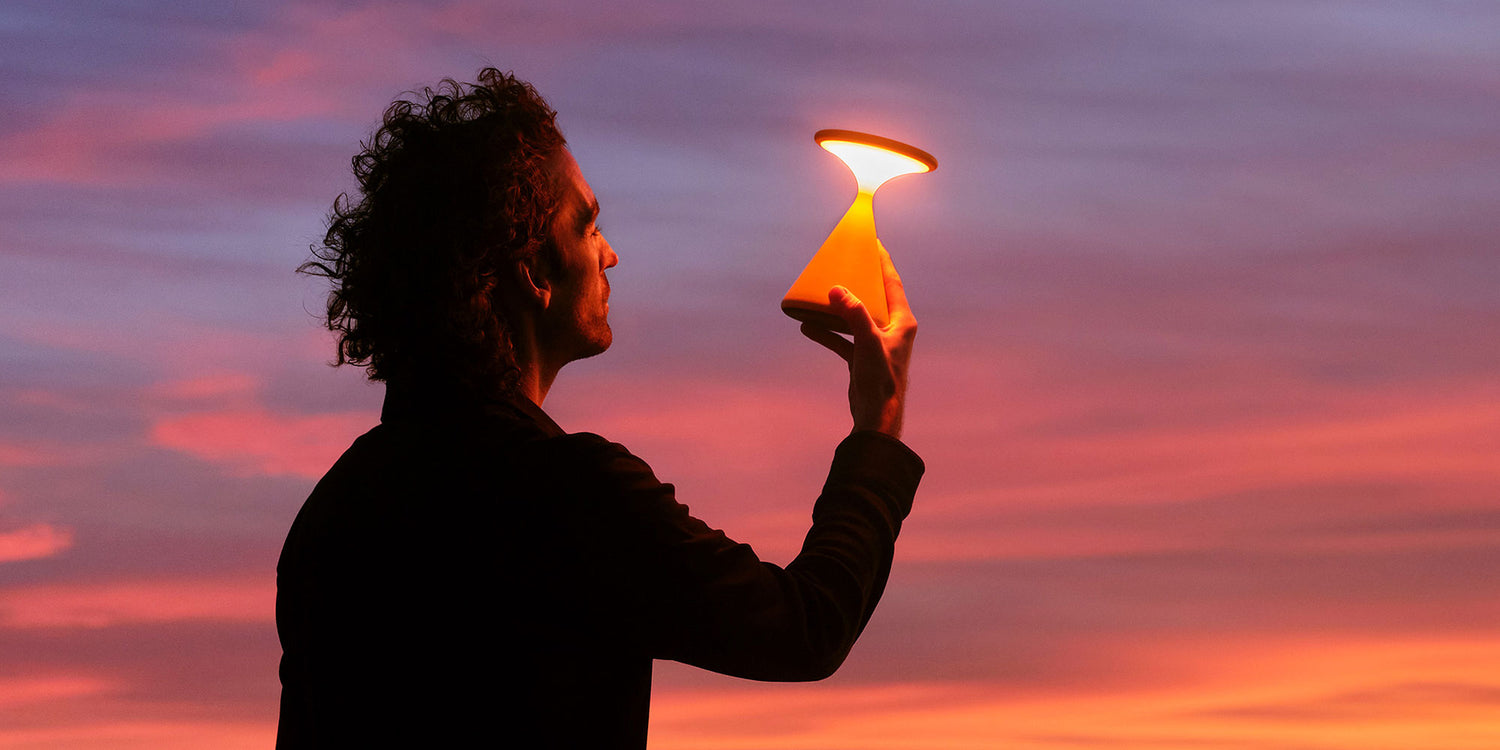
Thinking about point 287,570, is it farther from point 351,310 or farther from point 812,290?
point 812,290

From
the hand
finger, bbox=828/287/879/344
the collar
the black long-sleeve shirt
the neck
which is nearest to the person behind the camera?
the black long-sleeve shirt

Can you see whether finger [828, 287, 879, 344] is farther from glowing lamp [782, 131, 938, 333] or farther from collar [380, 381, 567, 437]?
collar [380, 381, 567, 437]

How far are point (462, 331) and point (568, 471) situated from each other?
52 cm

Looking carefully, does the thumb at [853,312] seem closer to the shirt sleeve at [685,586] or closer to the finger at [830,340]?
the finger at [830,340]

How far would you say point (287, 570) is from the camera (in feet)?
9.61

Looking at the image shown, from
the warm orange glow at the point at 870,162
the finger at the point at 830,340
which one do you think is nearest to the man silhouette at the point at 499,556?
the finger at the point at 830,340

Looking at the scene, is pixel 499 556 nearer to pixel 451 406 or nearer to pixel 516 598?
pixel 516 598

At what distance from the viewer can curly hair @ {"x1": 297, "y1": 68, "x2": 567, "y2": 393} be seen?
304cm

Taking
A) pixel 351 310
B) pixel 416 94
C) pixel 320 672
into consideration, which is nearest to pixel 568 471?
pixel 320 672

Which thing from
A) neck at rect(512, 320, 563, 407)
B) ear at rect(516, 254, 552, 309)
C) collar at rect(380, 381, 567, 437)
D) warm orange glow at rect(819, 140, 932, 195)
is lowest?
collar at rect(380, 381, 567, 437)

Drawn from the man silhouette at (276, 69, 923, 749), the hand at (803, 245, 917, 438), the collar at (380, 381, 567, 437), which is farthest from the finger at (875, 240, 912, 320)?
the collar at (380, 381, 567, 437)

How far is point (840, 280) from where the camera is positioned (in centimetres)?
367

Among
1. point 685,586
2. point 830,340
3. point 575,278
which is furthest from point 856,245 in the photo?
point 685,586

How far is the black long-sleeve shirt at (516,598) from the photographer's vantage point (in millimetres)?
2611
